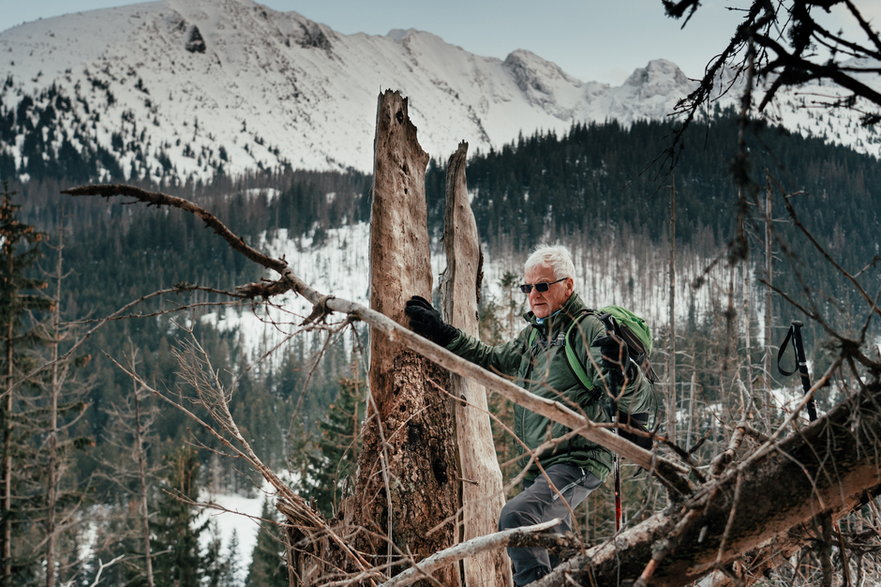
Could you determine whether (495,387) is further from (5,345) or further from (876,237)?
(876,237)

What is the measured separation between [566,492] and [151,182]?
177m

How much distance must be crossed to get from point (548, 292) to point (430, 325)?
29.4 inches

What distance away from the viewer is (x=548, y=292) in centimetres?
306

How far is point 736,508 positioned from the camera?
1.60 metres

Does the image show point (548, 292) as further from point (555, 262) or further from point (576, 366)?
point (576, 366)

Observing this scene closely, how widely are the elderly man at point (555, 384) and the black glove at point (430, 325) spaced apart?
0.21 ft

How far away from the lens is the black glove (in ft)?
11.2

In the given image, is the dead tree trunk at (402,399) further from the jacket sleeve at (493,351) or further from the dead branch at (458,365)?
the dead branch at (458,365)

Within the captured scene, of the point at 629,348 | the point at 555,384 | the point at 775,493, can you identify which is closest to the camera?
the point at 775,493

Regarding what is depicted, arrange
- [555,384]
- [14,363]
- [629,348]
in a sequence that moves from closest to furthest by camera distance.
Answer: [629,348] < [555,384] < [14,363]


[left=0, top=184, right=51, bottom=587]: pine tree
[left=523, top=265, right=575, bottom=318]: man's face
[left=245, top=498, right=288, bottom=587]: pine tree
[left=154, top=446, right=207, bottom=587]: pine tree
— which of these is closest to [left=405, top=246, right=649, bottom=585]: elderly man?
[left=523, top=265, right=575, bottom=318]: man's face

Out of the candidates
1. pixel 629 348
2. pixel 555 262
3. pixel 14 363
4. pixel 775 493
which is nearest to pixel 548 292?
pixel 555 262

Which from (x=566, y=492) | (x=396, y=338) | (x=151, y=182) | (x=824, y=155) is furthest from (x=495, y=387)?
(x=151, y=182)

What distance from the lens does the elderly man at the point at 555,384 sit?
8.70ft
